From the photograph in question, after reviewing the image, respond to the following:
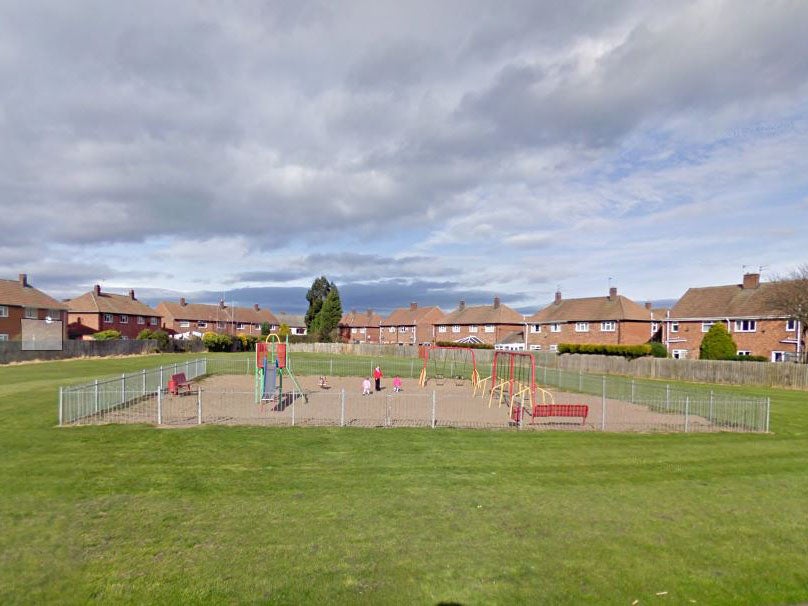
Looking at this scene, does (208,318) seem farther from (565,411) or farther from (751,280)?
(565,411)

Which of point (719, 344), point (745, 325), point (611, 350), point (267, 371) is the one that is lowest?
point (611, 350)

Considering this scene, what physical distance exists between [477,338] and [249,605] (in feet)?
251

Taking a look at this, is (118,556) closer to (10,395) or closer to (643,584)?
(643,584)

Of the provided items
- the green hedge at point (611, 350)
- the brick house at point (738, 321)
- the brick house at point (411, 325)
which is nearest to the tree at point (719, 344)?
the brick house at point (738, 321)

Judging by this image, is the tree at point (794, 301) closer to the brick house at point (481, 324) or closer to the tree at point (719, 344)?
the tree at point (719, 344)

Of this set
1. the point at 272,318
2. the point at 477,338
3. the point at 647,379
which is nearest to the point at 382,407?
the point at 647,379

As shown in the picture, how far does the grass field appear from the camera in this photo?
662 cm

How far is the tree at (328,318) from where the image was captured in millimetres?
88688

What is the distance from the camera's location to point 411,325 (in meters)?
92.6

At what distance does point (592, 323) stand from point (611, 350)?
10.5m

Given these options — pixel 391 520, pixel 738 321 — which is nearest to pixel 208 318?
pixel 738 321

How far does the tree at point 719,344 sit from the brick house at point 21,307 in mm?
69261

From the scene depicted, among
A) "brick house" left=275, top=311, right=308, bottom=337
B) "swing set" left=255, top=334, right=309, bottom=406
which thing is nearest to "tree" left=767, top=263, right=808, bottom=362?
"swing set" left=255, top=334, right=309, bottom=406

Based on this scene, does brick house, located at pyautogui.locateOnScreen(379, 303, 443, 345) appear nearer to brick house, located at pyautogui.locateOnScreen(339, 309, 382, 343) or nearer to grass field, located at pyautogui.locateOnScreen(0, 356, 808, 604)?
brick house, located at pyautogui.locateOnScreen(339, 309, 382, 343)
